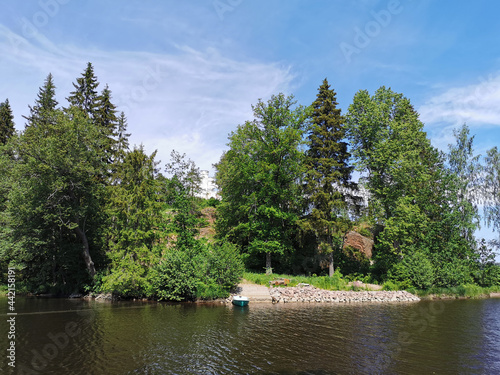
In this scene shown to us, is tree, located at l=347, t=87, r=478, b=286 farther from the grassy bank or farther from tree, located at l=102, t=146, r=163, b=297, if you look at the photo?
tree, located at l=102, t=146, r=163, b=297

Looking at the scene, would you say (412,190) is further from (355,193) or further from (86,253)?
(86,253)

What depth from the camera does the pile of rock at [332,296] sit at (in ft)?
86.6

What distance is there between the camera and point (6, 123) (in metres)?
43.9

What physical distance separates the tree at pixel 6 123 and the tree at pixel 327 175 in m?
42.0

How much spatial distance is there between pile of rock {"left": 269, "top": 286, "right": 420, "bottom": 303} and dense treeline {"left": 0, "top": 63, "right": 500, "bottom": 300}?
228 centimetres

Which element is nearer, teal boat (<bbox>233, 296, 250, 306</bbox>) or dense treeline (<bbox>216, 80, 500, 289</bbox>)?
teal boat (<bbox>233, 296, 250, 306</bbox>)

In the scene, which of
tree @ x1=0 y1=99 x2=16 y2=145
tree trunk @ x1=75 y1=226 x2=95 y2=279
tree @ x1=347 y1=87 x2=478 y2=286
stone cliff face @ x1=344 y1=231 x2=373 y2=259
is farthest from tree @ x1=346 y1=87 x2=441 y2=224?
tree @ x1=0 y1=99 x2=16 y2=145

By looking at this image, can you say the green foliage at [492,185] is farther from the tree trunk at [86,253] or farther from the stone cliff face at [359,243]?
the tree trunk at [86,253]

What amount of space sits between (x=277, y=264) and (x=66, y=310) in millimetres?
22432

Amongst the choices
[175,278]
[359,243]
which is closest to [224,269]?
[175,278]

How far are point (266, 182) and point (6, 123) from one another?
3941cm

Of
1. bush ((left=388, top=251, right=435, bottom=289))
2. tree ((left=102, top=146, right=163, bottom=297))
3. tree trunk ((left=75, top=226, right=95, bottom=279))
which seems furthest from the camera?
tree trunk ((left=75, top=226, right=95, bottom=279))

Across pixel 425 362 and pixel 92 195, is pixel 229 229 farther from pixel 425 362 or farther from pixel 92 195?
pixel 425 362

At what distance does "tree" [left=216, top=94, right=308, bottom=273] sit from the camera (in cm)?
3406
